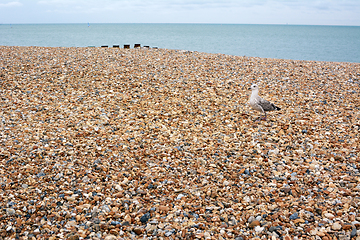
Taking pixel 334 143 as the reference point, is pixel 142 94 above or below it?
above

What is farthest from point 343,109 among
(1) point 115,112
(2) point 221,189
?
(1) point 115,112

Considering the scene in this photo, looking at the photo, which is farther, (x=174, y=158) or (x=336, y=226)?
(x=174, y=158)

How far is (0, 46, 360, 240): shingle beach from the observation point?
14.3 ft

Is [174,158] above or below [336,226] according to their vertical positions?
above

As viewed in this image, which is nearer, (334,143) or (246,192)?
(246,192)

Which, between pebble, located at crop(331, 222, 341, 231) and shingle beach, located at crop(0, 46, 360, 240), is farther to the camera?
shingle beach, located at crop(0, 46, 360, 240)

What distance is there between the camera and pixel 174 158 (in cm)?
619

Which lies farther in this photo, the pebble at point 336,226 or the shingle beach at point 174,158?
the shingle beach at point 174,158

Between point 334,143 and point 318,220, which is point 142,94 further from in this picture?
point 318,220

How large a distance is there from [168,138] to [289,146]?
3.29 metres

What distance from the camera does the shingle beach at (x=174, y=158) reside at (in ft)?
14.3

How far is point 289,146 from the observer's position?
Result: 21.8 ft

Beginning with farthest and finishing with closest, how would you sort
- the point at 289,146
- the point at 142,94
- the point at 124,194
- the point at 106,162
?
1. the point at 142,94
2. the point at 289,146
3. the point at 106,162
4. the point at 124,194

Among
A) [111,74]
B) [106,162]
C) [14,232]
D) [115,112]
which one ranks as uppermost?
[111,74]
